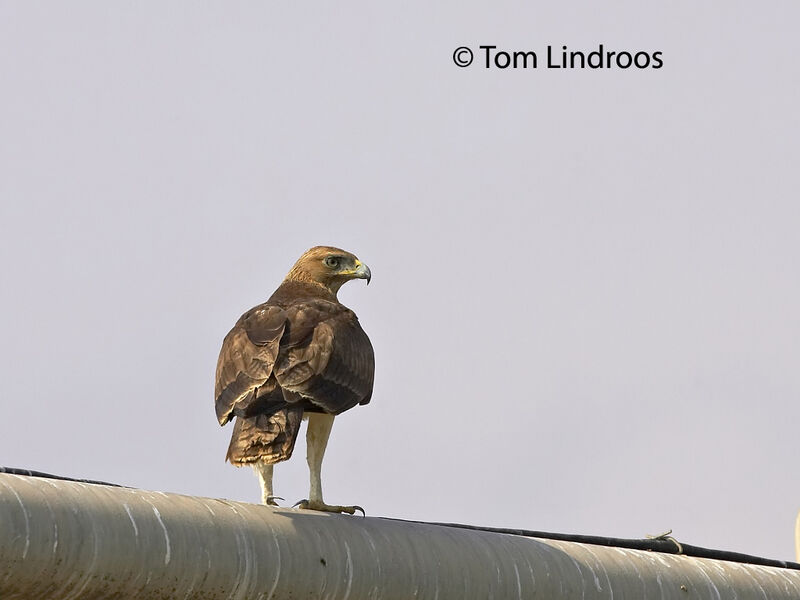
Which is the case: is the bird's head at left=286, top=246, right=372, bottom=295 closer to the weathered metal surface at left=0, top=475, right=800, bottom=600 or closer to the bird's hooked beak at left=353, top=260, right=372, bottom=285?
the bird's hooked beak at left=353, top=260, right=372, bottom=285

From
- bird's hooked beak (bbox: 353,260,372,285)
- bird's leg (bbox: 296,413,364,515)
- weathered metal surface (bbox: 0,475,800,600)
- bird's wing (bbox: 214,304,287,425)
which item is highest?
bird's hooked beak (bbox: 353,260,372,285)

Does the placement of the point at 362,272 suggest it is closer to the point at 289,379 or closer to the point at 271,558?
the point at 289,379

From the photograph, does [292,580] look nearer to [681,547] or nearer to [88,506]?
[88,506]

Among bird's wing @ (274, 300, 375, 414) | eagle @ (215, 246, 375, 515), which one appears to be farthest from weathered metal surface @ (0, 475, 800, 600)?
bird's wing @ (274, 300, 375, 414)

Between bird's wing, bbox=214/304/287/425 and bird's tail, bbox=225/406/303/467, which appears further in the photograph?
→ bird's wing, bbox=214/304/287/425

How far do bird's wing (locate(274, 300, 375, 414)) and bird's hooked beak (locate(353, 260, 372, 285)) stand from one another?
1104 millimetres

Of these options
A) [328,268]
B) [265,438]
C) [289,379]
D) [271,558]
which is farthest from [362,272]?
[271,558]

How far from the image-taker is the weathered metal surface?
4211 mm

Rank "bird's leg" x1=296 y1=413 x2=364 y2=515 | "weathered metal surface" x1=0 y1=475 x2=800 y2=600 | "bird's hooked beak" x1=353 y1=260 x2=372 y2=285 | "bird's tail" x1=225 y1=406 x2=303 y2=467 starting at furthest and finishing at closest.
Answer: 1. "bird's hooked beak" x1=353 y1=260 x2=372 y2=285
2. "bird's leg" x1=296 y1=413 x2=364 y2=515
3. "bird's tail" x1=225 y1=406 x2=303 y2=467
4. "weathered metal surface" x1=0 y1=475 x2=800 y2=600

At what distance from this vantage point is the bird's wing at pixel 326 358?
23.8ft

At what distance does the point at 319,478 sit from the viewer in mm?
7664

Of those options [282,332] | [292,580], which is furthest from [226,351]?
[292,580]

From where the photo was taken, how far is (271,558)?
4844 millimetres

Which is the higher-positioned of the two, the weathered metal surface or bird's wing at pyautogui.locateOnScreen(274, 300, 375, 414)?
bird's wing at pyautogui.locateOnScreen(274, 300, 375, 414)
